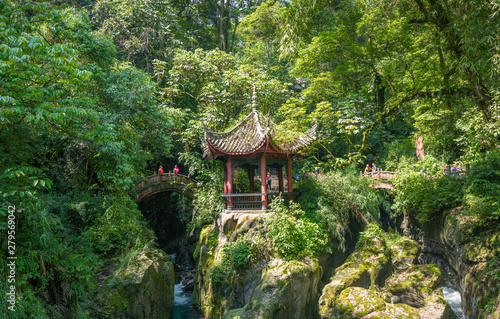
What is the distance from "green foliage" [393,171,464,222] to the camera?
40.2 ft

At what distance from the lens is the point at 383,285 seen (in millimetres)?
10703

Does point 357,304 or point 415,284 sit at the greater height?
point 357,304

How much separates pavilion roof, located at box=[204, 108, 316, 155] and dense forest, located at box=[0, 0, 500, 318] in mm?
769

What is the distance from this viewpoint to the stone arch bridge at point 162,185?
15.3 m

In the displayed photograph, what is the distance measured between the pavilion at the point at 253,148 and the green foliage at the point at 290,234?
1.07 meters

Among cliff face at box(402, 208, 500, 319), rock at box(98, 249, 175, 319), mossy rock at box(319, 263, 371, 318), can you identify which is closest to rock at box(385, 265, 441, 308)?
mossy rock at box(319, 263, 371, 318)

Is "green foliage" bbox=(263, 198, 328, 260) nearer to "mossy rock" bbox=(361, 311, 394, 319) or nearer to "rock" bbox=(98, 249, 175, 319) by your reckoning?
"mossy rock" bbox=(361, 311, 394, 319)

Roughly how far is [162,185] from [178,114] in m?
4.05

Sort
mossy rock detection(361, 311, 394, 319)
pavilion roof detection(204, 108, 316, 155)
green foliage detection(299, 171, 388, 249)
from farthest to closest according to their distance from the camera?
green foliage detection(299, 171, 388, 249), pavilion roof detection(204, 108, 316, 155), mossy rock detection(361, 311, 394, 319)

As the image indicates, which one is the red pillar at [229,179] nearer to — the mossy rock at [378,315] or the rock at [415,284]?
the mossy rock at [378,315]

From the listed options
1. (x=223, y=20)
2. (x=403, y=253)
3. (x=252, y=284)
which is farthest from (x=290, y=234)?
(x=223, y=20)

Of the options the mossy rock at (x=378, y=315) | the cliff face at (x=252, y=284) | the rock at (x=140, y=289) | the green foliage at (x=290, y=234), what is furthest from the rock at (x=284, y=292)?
the rock at (x=140, y=289)

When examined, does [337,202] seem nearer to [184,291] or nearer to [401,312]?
[401,312]

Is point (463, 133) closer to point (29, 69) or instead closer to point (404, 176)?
point (404, 176)
